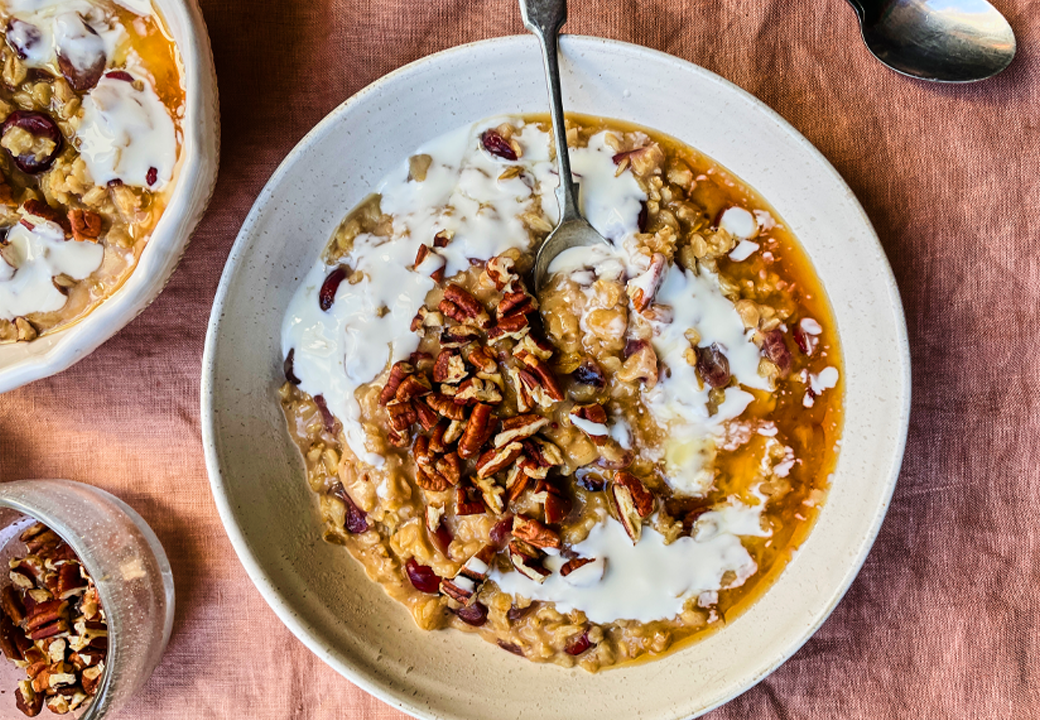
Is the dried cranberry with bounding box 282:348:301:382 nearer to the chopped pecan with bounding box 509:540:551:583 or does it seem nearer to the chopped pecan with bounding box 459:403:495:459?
the chopped pecan with bounding box 459:403:495:459

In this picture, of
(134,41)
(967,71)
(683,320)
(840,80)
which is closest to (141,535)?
(134,41)

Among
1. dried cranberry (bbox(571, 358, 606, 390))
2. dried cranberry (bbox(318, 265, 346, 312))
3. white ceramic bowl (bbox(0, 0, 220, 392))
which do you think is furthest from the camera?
dried cranberry (bbox(318, 265, 346, 312))

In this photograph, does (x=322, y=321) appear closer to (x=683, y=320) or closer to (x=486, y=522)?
(x=486, y=522)

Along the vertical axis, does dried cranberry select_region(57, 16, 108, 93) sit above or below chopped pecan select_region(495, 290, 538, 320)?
above

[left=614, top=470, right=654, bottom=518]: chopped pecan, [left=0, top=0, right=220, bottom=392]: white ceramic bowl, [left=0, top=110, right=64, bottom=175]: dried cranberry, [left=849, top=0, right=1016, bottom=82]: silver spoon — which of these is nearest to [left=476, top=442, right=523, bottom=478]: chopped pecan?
[left=614, top=470, right=654, bottom=518]: chopped pecan

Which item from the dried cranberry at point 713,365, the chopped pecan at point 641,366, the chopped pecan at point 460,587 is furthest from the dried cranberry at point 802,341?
the chopped pecan at point 460,587

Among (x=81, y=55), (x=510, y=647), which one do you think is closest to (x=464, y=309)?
(x=510, y=647)

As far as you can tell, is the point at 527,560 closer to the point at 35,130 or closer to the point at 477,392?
the point at 477,392
